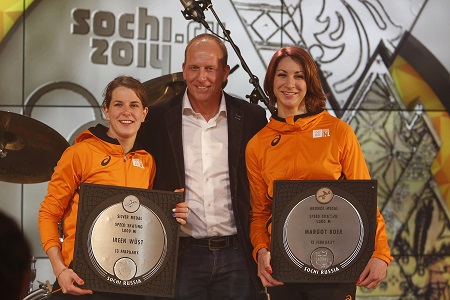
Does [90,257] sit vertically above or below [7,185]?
below

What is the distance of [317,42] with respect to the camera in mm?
4773

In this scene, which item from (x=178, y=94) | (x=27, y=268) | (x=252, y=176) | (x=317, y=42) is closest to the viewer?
(x=252, y=176)

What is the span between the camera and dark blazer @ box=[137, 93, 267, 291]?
116 inches

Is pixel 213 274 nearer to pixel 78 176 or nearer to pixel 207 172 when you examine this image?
pixel 207 172

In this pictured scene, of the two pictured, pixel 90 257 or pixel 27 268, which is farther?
pixel 27 268

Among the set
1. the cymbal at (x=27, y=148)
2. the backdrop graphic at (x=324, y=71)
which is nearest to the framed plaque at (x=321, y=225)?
the cymbal at (x=27, y=148)

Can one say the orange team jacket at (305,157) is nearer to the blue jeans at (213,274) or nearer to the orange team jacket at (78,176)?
the blue jeans at (213,274)

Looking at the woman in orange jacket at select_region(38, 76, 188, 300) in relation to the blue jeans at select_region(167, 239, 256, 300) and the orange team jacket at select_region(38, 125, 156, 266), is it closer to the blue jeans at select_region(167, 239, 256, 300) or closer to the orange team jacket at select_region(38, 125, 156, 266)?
the orange team jacket at select_region(38, 125, 156, 266)

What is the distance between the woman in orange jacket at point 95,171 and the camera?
8.71 feet

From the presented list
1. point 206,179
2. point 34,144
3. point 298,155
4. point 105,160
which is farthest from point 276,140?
point 34,144

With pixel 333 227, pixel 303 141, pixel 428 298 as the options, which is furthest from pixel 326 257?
pixel 428 298

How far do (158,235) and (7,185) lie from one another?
2101 millimetres

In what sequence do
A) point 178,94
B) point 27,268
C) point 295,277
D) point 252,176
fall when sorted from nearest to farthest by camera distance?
1. point 295,277
2. point 252,176
3. point 178,94
4. point 27,268

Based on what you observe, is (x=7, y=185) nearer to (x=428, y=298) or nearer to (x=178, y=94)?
(x=178, y=94)
